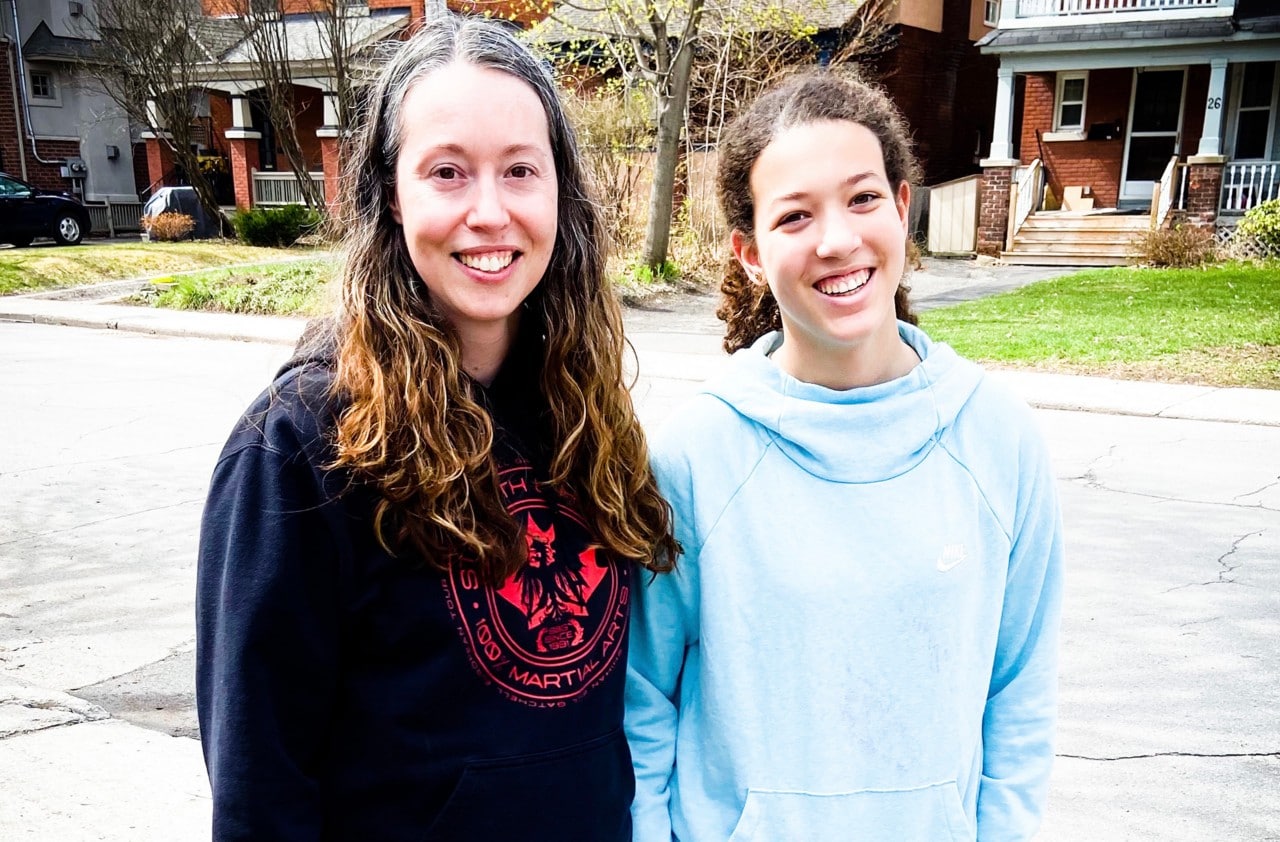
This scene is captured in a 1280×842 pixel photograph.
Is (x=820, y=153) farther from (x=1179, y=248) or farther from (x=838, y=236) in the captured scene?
(x=1179, y=248)

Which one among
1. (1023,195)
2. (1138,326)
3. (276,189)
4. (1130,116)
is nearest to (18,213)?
(276,189)

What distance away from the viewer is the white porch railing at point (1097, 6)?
20641mm

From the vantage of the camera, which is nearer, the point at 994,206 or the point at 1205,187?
the point at 1205,187

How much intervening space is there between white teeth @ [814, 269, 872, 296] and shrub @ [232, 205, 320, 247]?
2321 centimetres

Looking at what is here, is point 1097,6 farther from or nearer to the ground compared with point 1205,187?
farther from the ground

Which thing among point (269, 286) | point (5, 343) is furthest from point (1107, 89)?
point (5, 343)

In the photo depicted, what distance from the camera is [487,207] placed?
1574 millimetres

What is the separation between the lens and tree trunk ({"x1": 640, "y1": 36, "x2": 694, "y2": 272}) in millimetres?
16531

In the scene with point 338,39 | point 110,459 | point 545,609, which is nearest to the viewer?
point 545,609

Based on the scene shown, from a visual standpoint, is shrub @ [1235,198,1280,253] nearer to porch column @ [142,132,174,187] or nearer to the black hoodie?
the black hoodie

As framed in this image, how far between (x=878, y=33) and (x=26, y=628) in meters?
20.4

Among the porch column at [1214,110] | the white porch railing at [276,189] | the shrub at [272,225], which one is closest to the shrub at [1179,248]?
the porch column at [1214,110]

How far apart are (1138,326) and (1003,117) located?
10497 mm

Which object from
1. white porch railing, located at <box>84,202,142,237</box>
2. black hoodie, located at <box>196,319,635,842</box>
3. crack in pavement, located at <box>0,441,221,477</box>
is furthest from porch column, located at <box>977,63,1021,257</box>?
white porch railing, located at <box>84,202,142,237</box>
